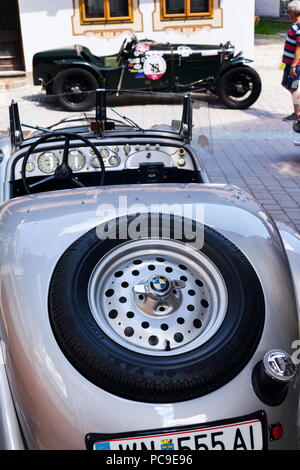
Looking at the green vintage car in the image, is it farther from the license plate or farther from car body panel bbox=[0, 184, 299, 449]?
the license plate

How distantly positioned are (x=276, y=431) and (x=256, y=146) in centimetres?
669

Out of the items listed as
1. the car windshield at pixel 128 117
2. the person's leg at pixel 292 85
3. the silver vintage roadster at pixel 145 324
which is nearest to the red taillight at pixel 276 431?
the silver vintage roadster at pixel 145 324

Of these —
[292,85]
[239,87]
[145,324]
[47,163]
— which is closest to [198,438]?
[145,324]

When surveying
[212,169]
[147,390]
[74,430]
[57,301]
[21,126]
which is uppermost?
[21,126]

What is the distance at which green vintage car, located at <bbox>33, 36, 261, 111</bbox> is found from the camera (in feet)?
34.7

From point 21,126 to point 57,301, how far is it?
239 centimetres

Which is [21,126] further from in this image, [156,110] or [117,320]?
[117,320]

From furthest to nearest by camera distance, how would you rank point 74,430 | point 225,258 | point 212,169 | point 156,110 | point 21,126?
1. point 212,169
2. point 156,110
3. point 21,126
4. point 225,258
5. point 74,430

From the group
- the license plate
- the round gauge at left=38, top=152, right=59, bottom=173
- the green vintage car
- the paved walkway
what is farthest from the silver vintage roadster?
the green vintage car

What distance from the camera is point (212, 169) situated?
6.91 m

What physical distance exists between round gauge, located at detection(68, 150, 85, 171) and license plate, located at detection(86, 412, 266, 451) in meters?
2.29

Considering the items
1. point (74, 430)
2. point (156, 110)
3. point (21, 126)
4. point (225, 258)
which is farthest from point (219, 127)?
point (74, 430)

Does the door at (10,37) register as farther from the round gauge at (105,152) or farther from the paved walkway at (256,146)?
the round gauge at (105,152)

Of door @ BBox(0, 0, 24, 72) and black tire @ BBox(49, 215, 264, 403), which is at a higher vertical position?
door @ BBox(0, 0, 24, 72)
